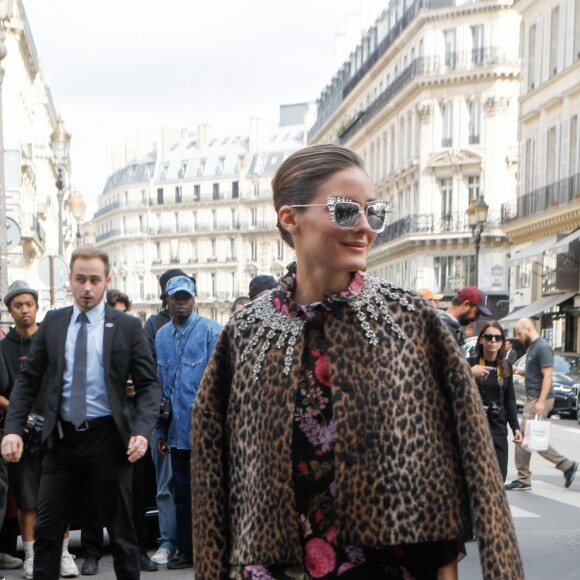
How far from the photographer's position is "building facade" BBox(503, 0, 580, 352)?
3656cm

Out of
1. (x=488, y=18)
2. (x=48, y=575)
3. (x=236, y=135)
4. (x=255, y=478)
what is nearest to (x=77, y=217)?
(x=48, y=575)

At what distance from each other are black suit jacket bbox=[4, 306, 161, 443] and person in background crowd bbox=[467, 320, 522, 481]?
418 centimetres

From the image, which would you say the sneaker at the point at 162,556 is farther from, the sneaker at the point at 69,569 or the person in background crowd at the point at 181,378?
the sneaker at the point at 69,569

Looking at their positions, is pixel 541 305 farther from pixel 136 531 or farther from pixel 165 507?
pixel 136 531

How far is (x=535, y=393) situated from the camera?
12.9m

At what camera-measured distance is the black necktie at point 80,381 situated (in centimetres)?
589

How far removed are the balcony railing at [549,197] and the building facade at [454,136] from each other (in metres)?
11.0

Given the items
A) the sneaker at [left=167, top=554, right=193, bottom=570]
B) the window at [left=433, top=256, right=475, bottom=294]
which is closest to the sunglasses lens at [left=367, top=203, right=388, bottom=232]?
the sneaker at [left=167, top=554, right=193, bottom=570]

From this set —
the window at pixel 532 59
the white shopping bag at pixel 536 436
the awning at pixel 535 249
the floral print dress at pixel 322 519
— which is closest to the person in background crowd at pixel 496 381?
the white shopping bag at pixel 536 436

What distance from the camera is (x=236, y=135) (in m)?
121

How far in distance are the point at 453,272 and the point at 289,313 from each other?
53588 millimetres

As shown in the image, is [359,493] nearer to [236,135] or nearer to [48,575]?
[48,575]

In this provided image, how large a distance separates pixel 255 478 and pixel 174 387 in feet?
16.3

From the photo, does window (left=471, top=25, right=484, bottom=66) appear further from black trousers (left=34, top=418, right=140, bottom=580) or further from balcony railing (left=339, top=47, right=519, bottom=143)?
black trousers (left=34, top=418, right=140, bottom=580)
